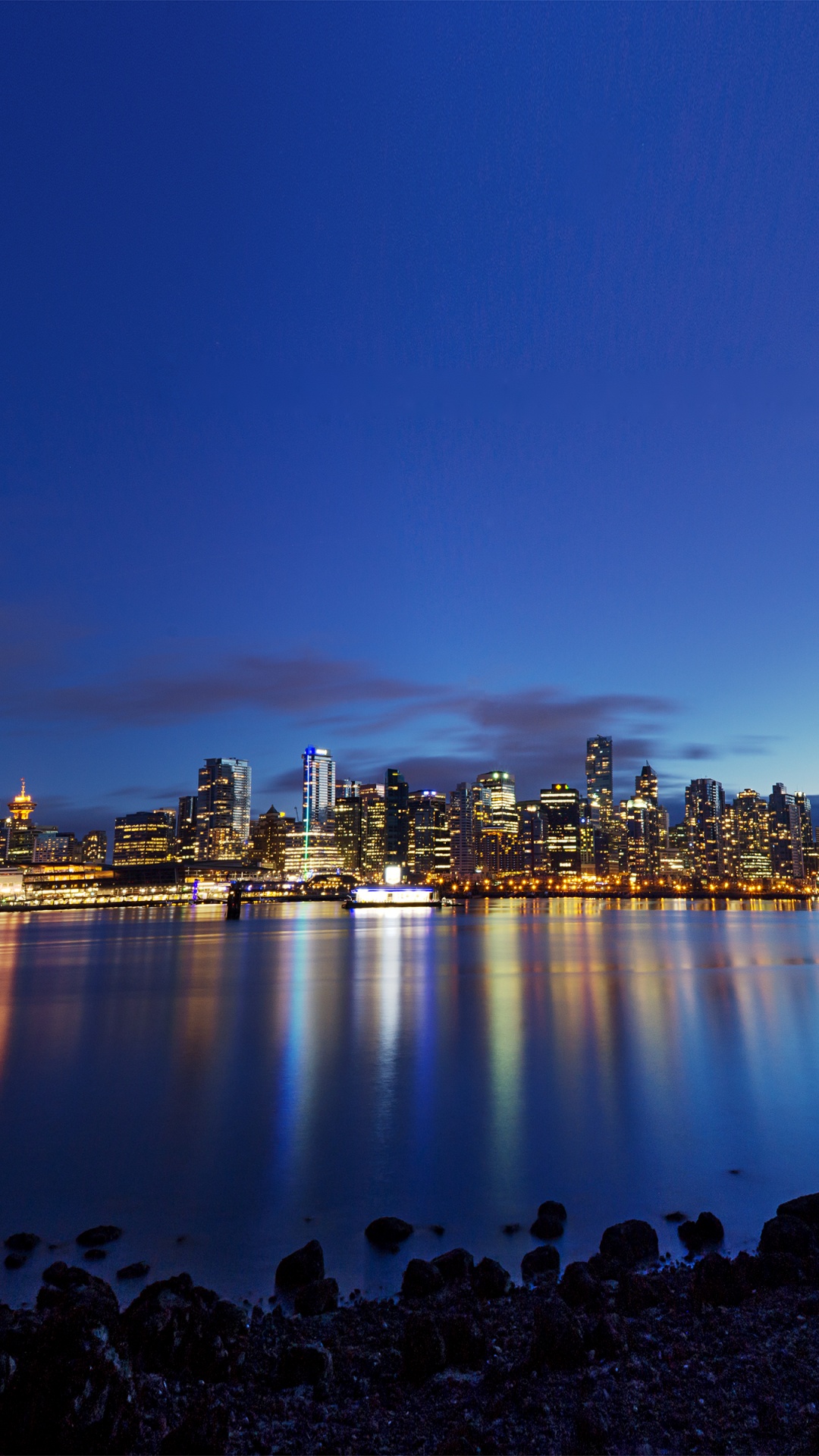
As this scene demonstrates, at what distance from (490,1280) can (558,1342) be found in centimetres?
250

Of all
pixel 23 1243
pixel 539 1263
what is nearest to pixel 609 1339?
pixel 539 1263

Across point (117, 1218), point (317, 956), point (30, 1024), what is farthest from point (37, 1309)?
point (317, 956)

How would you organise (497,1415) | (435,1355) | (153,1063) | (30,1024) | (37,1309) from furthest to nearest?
(30,1024)
(153,1063)
(37,1309)
(435,1355)
(497,1415)

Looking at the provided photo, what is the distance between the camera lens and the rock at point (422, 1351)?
9.32m

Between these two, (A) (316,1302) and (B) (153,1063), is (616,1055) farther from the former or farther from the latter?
(A) (316,1302)

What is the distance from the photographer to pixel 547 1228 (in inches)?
569

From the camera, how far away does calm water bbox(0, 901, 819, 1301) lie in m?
15.3

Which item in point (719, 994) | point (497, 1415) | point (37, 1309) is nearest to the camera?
point (497, 1415)

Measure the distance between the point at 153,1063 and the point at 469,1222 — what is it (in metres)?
18.5

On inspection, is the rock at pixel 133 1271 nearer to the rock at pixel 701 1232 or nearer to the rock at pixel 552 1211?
the rock at pixel 552 1211

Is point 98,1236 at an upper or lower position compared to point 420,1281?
lower

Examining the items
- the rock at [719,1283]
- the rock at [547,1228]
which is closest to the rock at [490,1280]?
the rock at [719,1283]

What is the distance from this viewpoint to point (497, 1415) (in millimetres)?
8508

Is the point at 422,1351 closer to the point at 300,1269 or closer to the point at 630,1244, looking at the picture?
the point at 300,1269
